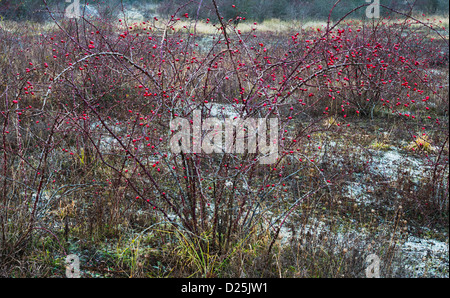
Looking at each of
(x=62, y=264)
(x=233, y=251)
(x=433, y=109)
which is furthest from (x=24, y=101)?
(x=433, y=109)

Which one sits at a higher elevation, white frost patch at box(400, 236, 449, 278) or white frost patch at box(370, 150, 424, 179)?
white frost patch at box(370, 150, 424, 179)

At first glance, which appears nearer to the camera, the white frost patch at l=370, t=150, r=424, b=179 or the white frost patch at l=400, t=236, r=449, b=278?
the white frost patch at l=400, t=236, r=449, b=278

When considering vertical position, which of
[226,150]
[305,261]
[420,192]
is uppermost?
[226,150]

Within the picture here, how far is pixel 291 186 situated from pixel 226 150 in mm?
1609

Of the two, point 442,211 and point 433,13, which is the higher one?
point 433,13

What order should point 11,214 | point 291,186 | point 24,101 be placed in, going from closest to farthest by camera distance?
point 11,214 → point 291,186 → point 24,101

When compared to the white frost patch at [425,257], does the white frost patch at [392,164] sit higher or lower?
higher

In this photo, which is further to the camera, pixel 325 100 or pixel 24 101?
pixel 325 100

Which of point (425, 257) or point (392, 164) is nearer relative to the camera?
point (425, 257)

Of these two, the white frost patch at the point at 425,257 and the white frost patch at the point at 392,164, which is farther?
the white frost patch at the point at 392,164

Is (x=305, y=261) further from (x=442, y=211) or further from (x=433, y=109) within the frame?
(x=433, y=109)

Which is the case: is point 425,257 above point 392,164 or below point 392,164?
below

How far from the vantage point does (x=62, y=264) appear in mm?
2314

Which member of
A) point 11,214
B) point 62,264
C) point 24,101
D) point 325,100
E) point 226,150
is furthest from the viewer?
point 325,100
